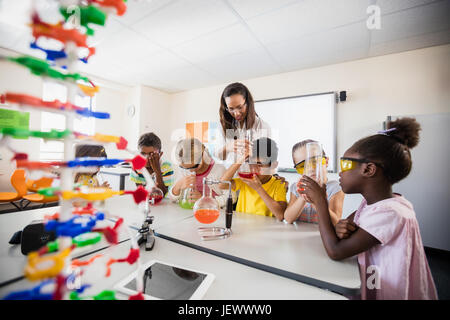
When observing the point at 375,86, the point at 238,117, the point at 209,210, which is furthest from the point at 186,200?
the point at 375,86

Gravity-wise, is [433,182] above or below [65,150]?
below

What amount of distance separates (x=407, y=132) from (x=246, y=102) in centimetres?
113

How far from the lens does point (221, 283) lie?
2.27ft

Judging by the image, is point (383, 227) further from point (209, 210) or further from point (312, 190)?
point (209, 210)

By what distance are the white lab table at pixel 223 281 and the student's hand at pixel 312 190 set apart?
392 millimetres

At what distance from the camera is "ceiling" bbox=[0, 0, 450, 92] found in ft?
6.33

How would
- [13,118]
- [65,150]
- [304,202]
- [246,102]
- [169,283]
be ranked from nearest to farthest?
[65,150] < [169,283] < [304,202] < [246,102] < [13,118]

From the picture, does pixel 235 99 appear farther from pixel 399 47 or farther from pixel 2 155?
pixel 2 155

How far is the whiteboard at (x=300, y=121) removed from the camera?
3.07m

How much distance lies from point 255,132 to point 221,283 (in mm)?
1370

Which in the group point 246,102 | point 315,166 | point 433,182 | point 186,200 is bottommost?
point 186,200

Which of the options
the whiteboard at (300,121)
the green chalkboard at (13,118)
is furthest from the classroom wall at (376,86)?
the green chalkboard at (13,118)

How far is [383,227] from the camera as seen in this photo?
79 centimetres

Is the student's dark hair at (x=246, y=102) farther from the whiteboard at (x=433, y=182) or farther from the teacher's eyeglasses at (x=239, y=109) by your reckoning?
the whiteboard at (x=433, y=182)
